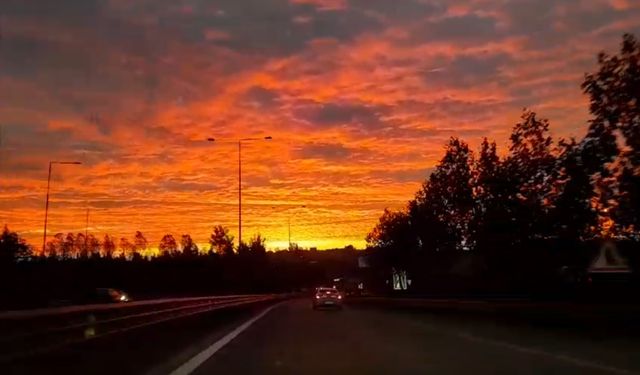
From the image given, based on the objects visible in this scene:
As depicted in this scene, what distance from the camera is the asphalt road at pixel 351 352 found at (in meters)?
13.9

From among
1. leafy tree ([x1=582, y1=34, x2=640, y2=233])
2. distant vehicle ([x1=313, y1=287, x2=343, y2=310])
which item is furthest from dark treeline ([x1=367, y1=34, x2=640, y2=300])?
distant vehicle ([x1=313, y1=287, x2=343, y2=310])

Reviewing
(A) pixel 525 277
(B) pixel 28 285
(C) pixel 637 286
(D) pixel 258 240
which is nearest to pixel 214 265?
(D) pixel 258 240

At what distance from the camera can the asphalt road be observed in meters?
13.9

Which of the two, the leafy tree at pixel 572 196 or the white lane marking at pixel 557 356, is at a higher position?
the leafy tree at pixel 572 196

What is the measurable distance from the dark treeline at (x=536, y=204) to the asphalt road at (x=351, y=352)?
203 inches

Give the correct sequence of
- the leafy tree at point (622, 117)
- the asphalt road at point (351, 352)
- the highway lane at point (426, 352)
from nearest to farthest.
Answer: the asphalt road at point (351, 352), the highway lane at point (426, 352), the leafy tree at point (622, 117)

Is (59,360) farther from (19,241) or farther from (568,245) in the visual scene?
(19,241)

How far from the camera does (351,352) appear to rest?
18.9m

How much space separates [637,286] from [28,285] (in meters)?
44.8

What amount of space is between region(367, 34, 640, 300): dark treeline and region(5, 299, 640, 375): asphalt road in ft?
16.9

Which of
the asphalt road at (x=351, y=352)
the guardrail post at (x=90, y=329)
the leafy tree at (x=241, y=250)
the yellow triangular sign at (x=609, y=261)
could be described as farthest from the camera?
the leafy tree at (x=241, y=250)

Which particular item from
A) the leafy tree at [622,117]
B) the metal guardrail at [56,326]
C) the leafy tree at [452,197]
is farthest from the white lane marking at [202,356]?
the leafy tree at [452,197]

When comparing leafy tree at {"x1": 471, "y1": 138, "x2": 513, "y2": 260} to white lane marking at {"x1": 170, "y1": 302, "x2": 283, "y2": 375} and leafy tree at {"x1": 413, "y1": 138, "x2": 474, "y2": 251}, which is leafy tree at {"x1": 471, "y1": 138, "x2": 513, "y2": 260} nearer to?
leafy tree at {"x1": 413, "y1": 138, "x2": 474, "y2": 251}

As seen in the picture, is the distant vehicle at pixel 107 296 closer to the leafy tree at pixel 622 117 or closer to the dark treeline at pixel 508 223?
the dark treeline at pixel 508 223
